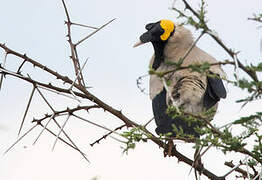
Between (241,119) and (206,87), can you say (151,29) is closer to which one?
(206,87)

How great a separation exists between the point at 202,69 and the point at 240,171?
74.3 inches

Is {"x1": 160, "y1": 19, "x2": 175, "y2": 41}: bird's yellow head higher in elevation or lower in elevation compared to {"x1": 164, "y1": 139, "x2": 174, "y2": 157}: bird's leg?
higher

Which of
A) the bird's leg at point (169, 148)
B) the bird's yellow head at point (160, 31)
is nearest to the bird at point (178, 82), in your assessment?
the bird's yellow head at point (160, 31)

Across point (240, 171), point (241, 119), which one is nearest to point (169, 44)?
point (240, 171)

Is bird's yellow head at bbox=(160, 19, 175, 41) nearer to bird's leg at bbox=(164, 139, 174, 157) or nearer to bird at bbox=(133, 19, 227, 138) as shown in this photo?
bird at bbox=(133, 19, 227, 138)

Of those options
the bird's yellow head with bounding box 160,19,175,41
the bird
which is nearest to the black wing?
the bird

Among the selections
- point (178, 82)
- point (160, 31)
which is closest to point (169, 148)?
point (178, 82)

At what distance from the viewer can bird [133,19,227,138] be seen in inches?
166

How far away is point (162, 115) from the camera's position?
Answer: 445cm

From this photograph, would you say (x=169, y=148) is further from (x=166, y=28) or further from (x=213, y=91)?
(x=166, y=28)

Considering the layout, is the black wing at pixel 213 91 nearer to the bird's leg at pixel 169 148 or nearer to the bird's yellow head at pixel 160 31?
the bird's leg at pixel 169 148

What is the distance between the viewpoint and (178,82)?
4324 mm

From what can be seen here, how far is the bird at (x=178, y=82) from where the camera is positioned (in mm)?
4207

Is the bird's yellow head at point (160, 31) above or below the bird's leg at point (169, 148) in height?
above
